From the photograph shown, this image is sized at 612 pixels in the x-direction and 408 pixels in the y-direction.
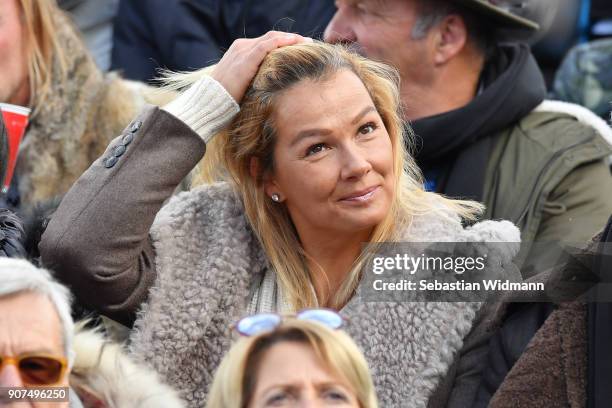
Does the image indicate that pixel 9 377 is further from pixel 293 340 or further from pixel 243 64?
pixel 243 64

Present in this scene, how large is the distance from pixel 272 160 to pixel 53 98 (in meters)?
1.06

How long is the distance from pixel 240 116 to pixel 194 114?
0.52 feet

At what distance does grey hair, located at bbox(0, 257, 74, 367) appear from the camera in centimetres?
231

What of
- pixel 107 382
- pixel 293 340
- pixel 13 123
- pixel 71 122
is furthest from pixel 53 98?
pixel 293 340

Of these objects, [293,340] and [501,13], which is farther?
[501,13]

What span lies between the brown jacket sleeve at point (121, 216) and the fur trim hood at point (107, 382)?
0.48 meters

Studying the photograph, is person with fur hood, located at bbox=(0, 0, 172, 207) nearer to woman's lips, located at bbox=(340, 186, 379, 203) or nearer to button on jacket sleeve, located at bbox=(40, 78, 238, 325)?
button on jacket sleeve, located at bbox=(40, 78, 238, 325)

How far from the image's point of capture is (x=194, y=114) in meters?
3.14

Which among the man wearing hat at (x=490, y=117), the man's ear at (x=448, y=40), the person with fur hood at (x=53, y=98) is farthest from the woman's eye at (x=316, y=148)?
the man's ear at (x=448, y=40)

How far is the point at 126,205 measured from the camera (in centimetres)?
303

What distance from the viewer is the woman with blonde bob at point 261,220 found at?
2977 millimetres

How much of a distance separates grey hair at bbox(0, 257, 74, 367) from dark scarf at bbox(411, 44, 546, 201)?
1.74m

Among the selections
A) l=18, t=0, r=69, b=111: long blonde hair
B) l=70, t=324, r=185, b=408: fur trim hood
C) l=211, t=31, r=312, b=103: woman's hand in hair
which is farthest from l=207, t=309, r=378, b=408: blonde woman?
l=18, t=0, r=69, b=111: long blonde hair

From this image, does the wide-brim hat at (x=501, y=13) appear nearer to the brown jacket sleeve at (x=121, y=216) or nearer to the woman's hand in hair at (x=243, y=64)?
the woman's hand in hair at (x=243, y=64)
